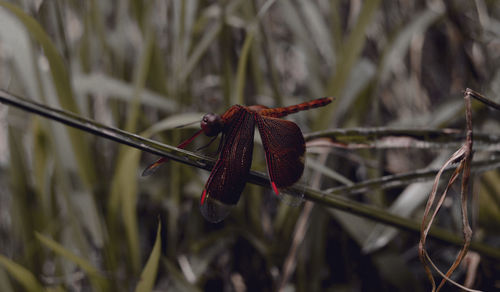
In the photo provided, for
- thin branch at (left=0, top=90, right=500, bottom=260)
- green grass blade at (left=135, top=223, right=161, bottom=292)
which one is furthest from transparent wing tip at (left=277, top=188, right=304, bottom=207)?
green grass blade at (left=135, top=223, right=161, bottom=292)

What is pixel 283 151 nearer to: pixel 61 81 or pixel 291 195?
pixel 291 195

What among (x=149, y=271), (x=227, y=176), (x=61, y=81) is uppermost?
(x=61, y=81)

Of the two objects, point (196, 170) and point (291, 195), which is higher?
point (196, 170)

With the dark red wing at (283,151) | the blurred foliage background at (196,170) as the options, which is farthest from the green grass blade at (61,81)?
the dark red wing at (283,151)

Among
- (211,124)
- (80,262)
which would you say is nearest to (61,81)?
(80,262)

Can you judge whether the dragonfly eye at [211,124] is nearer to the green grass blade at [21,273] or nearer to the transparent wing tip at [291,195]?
the transparent wing tip at [291,195]

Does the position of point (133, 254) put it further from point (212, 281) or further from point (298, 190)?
point (298, 190)

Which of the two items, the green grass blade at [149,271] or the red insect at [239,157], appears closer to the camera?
the red insect at [239,157]
